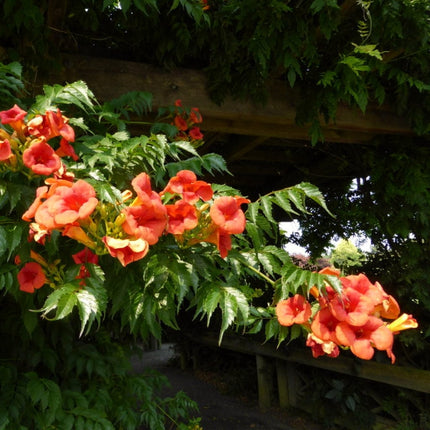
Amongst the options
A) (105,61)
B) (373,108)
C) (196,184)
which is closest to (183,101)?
(105,61)

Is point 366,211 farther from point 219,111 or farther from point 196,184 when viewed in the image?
point 196,184

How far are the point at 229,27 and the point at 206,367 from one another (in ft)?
22.3

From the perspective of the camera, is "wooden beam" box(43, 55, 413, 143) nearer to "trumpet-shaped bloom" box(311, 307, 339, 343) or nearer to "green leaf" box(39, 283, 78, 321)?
"green leaf" box(39, 283, 78, 321)

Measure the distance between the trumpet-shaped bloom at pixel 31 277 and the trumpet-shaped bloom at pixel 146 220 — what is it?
0.43 m

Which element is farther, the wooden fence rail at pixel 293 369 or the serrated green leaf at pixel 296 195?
the wooden fence rail at pixel 293 369

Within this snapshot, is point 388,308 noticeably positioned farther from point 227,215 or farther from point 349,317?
point 227,215

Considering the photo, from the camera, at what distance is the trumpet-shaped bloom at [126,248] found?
0.98m

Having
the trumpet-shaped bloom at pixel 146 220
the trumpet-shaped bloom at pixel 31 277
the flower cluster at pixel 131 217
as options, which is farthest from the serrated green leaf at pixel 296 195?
the trumpet-shaped bloom at pixel 31 277

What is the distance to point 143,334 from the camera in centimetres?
155

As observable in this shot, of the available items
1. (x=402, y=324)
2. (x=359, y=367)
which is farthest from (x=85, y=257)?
(x=359, y=367)

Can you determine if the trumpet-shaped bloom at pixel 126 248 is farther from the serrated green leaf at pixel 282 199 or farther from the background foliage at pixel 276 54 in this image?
the background foliage at pixel 276 54

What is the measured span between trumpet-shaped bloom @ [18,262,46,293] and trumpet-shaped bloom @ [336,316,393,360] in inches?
36.1

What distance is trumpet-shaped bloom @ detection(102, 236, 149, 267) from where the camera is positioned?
0.98 metres

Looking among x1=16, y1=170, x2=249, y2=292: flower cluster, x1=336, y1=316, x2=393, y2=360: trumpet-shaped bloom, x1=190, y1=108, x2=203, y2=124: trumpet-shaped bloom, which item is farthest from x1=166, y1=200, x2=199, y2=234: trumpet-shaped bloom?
x1=190, y1=108, x2=203, y2=124: trumpet-shaped bloom
